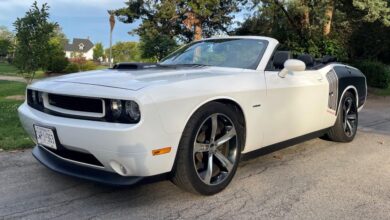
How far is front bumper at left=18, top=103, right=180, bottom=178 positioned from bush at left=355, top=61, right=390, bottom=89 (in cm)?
1520

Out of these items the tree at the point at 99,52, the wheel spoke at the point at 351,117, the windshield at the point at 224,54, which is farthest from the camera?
the tree at the point at 99,52

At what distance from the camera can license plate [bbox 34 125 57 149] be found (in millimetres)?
3307

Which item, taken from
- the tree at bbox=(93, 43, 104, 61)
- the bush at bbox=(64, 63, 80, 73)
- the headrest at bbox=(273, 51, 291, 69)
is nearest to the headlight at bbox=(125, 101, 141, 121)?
the headrest at bbox=(273, 51, 291, 69)

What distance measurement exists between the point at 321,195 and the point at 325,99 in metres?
1.73

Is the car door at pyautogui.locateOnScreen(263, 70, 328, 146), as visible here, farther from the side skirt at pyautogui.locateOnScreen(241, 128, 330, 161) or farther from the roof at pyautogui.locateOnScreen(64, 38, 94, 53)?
the roof at pyautogui.locateOnScreen(64, 38, 94, 53)

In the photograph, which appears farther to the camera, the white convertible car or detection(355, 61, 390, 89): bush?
detection(355, 61, 390, 89): bush

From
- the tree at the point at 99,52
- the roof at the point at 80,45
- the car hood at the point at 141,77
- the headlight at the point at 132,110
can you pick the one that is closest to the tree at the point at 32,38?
the car hood at the point at 141,77

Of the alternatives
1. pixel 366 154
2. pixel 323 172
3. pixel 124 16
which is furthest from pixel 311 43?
pixel 124 16

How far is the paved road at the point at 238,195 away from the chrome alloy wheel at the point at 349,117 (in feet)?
3.32

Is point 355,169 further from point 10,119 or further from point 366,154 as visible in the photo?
point 10,119

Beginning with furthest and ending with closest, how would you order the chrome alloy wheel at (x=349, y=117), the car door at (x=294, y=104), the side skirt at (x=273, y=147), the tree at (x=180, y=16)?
the tree at (x=180, y=16) → the chrome alloy wheel at (x=349, y=117) → the car door at (x=294, y=104) → the side skirt at (x=273, y=147)

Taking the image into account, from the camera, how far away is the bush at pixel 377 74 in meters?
16.3

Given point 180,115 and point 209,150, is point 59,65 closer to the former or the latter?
point 209,150

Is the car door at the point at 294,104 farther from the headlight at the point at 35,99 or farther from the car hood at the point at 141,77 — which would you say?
the headlight at the point at 35,99
